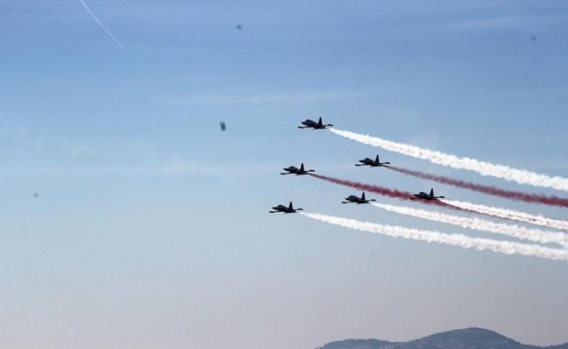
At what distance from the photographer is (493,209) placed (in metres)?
199

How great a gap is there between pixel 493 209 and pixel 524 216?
25.2 ft

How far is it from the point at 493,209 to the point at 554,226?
14.0m

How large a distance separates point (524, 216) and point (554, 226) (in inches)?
251

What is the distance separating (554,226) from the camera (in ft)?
619

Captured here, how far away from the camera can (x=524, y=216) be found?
7594 inches
